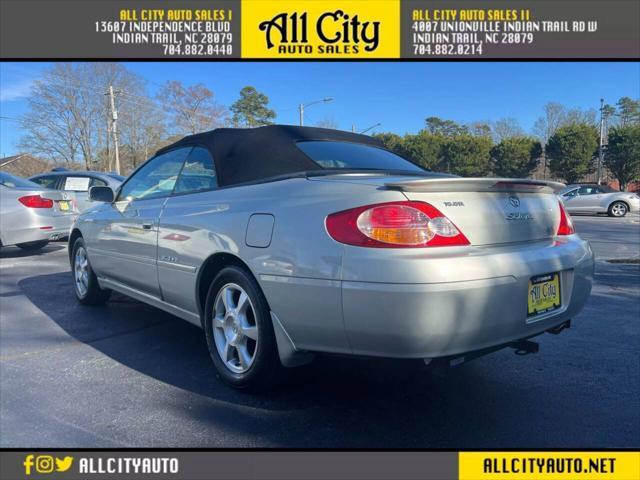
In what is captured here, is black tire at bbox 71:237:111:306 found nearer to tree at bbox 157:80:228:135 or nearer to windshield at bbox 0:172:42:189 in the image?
windshield at bbox 0:172:42:189

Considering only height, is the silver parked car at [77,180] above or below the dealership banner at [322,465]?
above

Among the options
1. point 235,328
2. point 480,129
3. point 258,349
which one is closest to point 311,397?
point 258,349

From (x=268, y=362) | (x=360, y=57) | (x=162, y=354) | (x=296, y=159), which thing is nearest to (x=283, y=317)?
(x=268, y=362)

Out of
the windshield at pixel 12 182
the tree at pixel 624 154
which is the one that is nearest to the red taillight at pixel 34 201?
the windshield at pixel 12 182

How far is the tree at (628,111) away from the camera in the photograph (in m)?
49.5

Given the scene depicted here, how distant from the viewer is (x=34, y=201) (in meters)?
7.32

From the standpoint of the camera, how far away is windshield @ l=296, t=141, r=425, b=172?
9.82ft

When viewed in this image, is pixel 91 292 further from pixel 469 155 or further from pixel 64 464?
pixel 469 155

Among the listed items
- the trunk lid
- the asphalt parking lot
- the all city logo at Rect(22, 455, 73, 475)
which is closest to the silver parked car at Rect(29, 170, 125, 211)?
the asphalt parking lot

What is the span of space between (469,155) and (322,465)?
131 ft

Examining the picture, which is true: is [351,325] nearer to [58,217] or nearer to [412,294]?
[412,294]

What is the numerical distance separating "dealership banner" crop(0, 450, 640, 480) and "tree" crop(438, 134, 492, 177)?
1512 inches

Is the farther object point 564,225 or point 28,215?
point 28,215

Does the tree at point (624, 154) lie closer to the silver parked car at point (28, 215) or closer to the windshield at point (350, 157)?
the windshield at point (350, 157)
